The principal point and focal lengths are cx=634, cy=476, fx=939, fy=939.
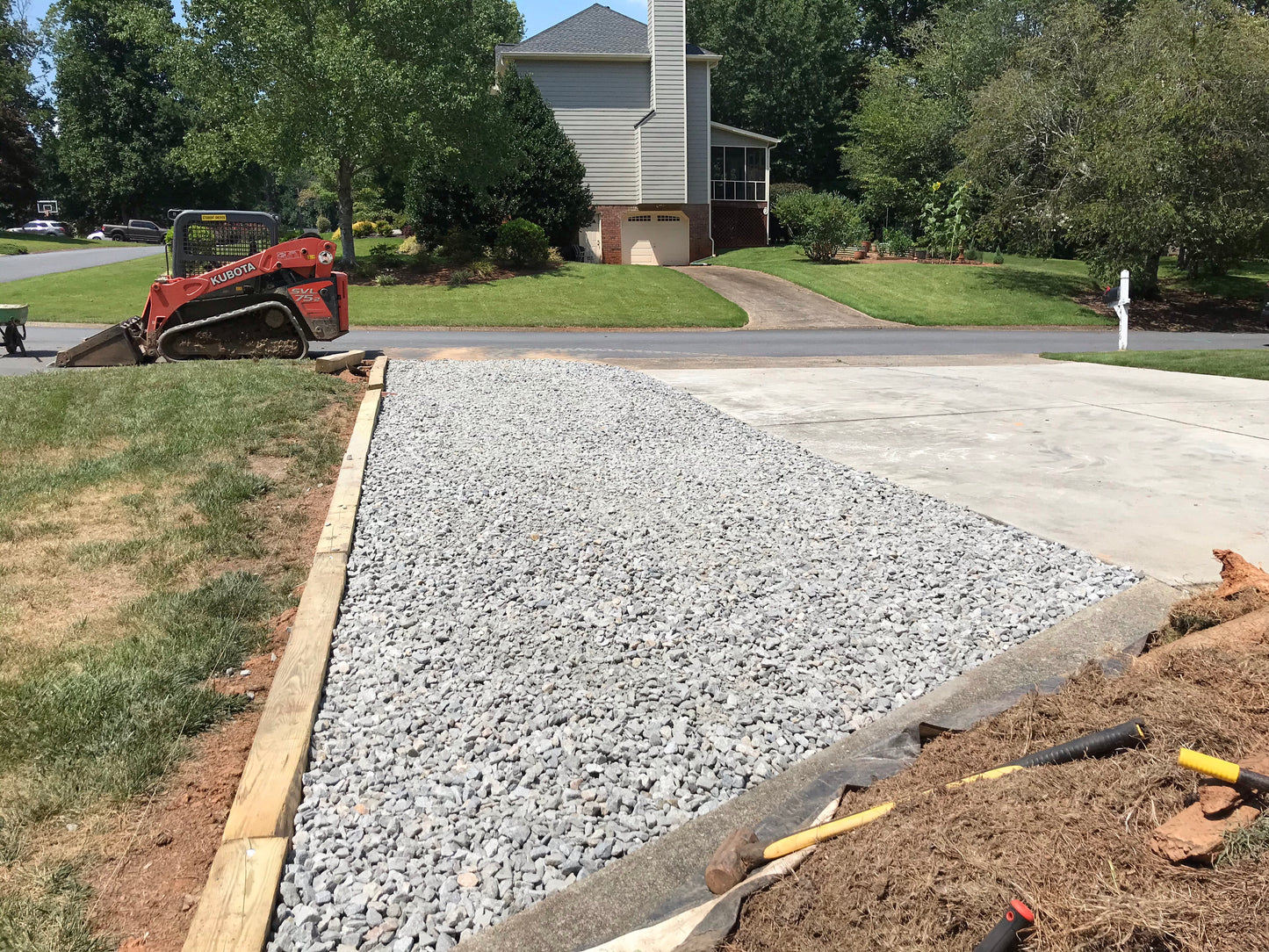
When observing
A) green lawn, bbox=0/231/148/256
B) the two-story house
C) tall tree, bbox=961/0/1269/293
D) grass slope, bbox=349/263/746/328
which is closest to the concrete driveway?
grass slope, bbox=349/263/746/328

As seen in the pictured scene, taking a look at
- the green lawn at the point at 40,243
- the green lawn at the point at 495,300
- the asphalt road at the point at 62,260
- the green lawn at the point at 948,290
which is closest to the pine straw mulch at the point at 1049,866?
the green lawn at the point at 495,300

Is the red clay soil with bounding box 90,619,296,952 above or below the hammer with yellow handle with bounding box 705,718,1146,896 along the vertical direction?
below

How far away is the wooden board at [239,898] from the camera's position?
2.58 m

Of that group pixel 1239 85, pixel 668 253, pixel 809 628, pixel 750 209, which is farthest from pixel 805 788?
pixel 750 209

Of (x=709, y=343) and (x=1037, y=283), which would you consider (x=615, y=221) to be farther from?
(x=709, y=343)

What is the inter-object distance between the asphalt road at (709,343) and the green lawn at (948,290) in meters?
1.91

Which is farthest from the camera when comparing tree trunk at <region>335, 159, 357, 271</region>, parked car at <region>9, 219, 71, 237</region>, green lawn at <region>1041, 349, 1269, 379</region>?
parked car at <region>9, 219, 71, 237</region>

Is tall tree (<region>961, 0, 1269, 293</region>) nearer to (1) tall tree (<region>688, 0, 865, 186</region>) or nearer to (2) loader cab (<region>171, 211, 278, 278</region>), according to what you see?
(2) loader cab (<region>171, 211, 278, 278</region>)

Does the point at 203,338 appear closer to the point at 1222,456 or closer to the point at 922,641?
the point at 922,641

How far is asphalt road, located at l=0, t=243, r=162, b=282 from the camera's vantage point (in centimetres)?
3188

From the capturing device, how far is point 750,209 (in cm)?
4281

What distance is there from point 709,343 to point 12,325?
40.3ft

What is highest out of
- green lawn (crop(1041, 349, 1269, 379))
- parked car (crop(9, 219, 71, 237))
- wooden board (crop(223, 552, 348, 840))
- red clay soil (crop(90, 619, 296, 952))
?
parked car (crop(9, 219, 71, 237))

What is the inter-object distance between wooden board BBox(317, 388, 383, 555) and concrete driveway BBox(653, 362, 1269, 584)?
114 inches
